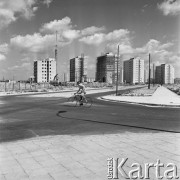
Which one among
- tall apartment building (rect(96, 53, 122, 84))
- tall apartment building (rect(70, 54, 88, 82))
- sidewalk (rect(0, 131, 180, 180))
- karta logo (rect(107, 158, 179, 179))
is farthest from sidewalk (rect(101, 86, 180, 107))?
tall apartment building (rect(70, 54, 88, 82))

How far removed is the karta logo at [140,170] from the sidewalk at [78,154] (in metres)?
0.06

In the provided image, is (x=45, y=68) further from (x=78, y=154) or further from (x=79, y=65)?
(x=78, y=154)

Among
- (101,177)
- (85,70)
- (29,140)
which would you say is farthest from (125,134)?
(85,70)

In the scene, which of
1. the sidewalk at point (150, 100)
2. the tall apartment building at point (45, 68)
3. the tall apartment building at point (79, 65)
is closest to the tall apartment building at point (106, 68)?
the tall apartment building at point (79, 65)

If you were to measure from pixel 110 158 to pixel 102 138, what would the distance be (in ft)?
6.46

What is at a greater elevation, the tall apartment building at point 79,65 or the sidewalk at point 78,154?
the tall apartment building at point 79,65

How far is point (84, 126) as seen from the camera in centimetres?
912

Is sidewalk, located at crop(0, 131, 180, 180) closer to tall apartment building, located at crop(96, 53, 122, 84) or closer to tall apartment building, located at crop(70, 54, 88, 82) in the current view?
tall apartment building, located at crop(96, 53, 122, 84)

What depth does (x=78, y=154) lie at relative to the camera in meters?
5.41

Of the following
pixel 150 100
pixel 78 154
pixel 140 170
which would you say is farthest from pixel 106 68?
pixel 140 170

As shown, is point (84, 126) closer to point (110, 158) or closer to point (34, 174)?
point (110, 158)

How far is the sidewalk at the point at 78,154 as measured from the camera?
4.28 metres

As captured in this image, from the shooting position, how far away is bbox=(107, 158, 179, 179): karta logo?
4176 mm

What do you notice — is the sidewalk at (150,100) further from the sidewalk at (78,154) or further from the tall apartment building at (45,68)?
the tall apartment building at (45,68)
